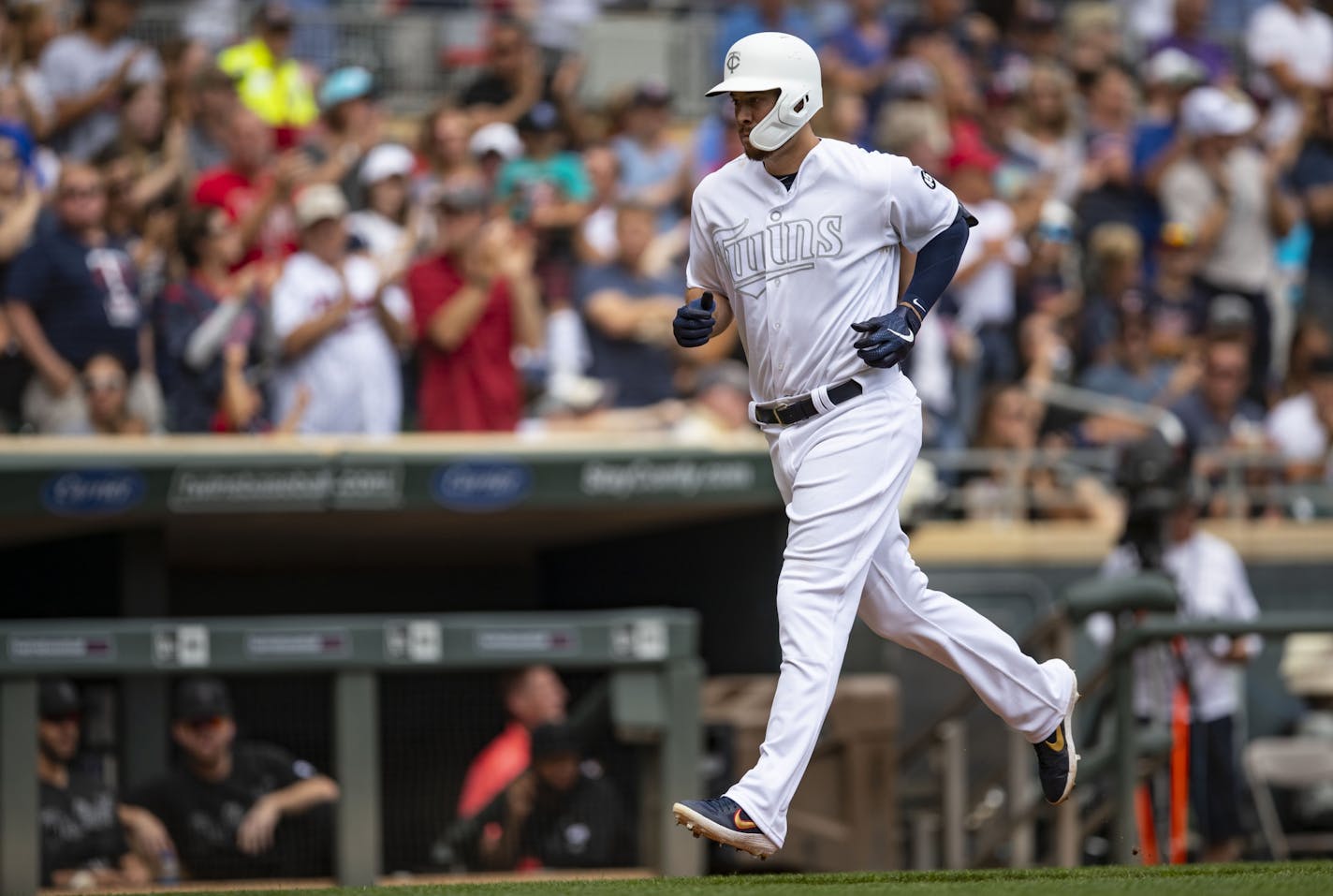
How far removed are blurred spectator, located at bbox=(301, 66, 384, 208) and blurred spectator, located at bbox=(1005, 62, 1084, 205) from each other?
4.05m

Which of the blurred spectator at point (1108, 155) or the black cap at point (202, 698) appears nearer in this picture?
the black cap at point (202, 698)

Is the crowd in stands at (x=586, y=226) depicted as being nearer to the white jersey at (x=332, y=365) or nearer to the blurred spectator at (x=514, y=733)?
the white jersey at (x=332, y=365)

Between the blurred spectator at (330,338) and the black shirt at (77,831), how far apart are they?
7.74 feet

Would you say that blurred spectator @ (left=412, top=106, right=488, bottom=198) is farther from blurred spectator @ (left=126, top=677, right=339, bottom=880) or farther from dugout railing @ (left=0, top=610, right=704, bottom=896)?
blurred spectator @ (left=126, top=677, right=339, bottom=880)

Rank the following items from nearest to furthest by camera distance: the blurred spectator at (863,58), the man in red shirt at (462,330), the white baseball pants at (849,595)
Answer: the white baseball pants at (849,595), the man in red shirt at (462,330), the blurred spectator at (863,58)

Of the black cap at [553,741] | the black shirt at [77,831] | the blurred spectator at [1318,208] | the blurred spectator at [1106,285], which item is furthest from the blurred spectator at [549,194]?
the blurred spectator at [1318,208]

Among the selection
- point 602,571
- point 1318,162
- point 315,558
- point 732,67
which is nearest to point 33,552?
point 315,558

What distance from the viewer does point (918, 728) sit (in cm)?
943

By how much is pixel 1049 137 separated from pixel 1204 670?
5.06 metres

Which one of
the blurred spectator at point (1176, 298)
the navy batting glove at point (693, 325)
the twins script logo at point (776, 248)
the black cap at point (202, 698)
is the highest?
the blurred spectator at point (1176, 298)

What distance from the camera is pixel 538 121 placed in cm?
1089

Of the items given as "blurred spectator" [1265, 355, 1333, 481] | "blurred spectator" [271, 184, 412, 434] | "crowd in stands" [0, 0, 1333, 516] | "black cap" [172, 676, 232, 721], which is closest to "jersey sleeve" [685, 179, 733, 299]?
"black cap" [172, 676, 232, 721]

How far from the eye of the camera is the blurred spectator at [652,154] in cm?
1116

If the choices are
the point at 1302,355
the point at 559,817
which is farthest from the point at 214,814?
the point at 1302,355
